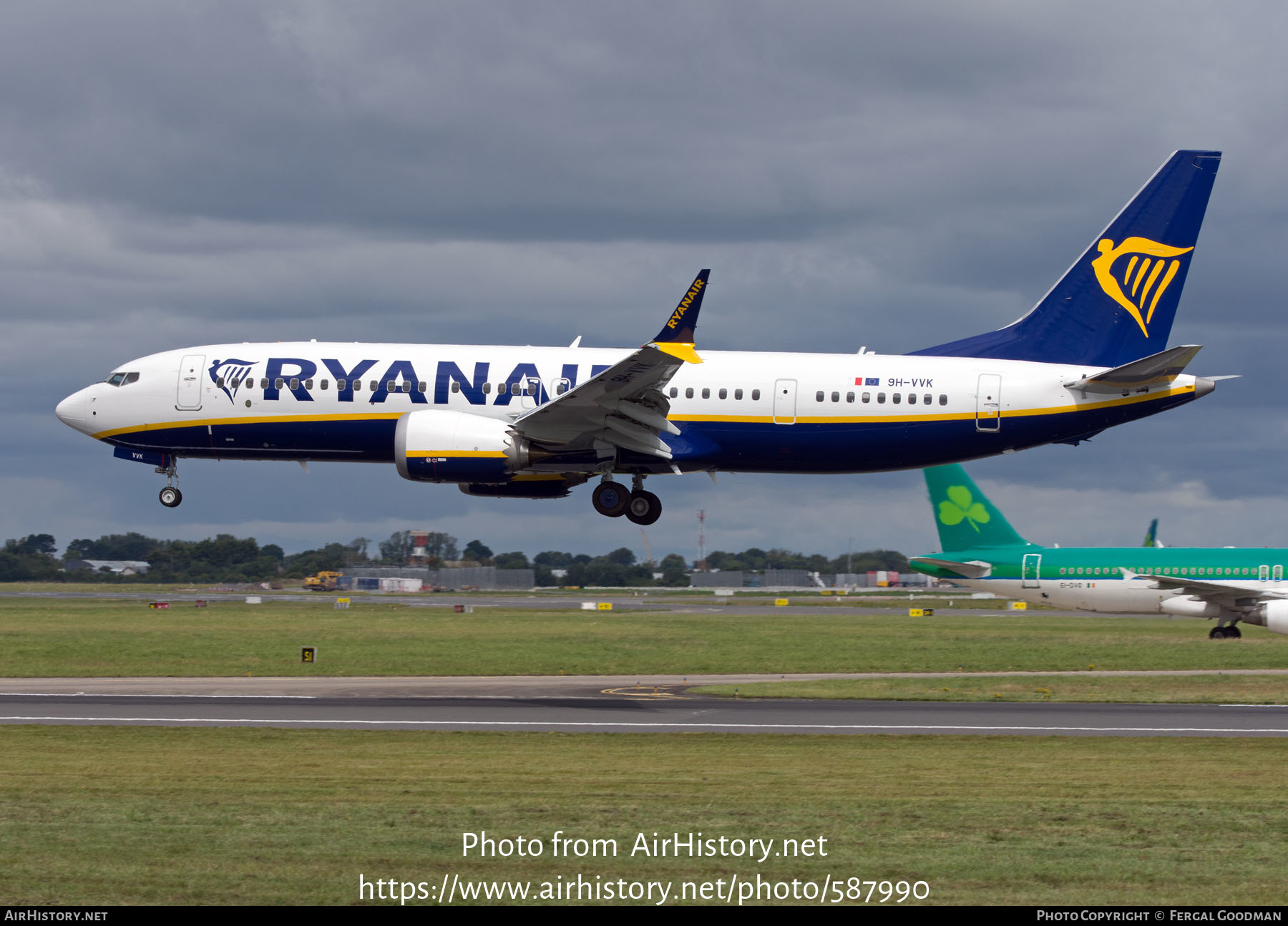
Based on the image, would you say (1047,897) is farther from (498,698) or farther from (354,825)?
(498,698)

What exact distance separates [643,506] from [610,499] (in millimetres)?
1044

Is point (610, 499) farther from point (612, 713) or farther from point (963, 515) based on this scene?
point (963, 515)

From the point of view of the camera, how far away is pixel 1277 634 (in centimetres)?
6750

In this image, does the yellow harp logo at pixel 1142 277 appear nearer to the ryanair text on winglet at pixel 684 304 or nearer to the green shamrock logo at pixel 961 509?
the ryanair text on winglet at pixel 684 304

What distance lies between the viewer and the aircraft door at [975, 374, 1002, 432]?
41.3 metres

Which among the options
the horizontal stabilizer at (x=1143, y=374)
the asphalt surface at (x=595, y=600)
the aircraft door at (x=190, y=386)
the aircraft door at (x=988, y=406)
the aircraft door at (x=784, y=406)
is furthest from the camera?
the asphalt surface at (x=595, y=600)

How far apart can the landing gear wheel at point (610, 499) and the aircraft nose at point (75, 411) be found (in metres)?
16.7

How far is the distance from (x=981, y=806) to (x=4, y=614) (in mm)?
74581

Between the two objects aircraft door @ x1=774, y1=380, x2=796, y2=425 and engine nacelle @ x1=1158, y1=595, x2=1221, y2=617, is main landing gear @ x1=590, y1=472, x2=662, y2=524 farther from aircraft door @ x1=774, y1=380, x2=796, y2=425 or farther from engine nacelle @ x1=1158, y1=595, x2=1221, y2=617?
engine nacelle @ x1=1158, y1=595, x2=1221, y2=617

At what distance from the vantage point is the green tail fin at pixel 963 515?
267 feet

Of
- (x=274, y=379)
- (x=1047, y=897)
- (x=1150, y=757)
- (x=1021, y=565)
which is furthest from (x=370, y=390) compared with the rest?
(x=1021, y=565)

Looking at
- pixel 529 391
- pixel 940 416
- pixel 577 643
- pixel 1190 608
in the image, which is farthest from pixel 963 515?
pixel 529 391

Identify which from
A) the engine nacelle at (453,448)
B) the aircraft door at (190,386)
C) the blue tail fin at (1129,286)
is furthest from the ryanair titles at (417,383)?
the blue tail fin at (1129,286)

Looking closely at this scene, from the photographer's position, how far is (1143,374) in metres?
39.5
